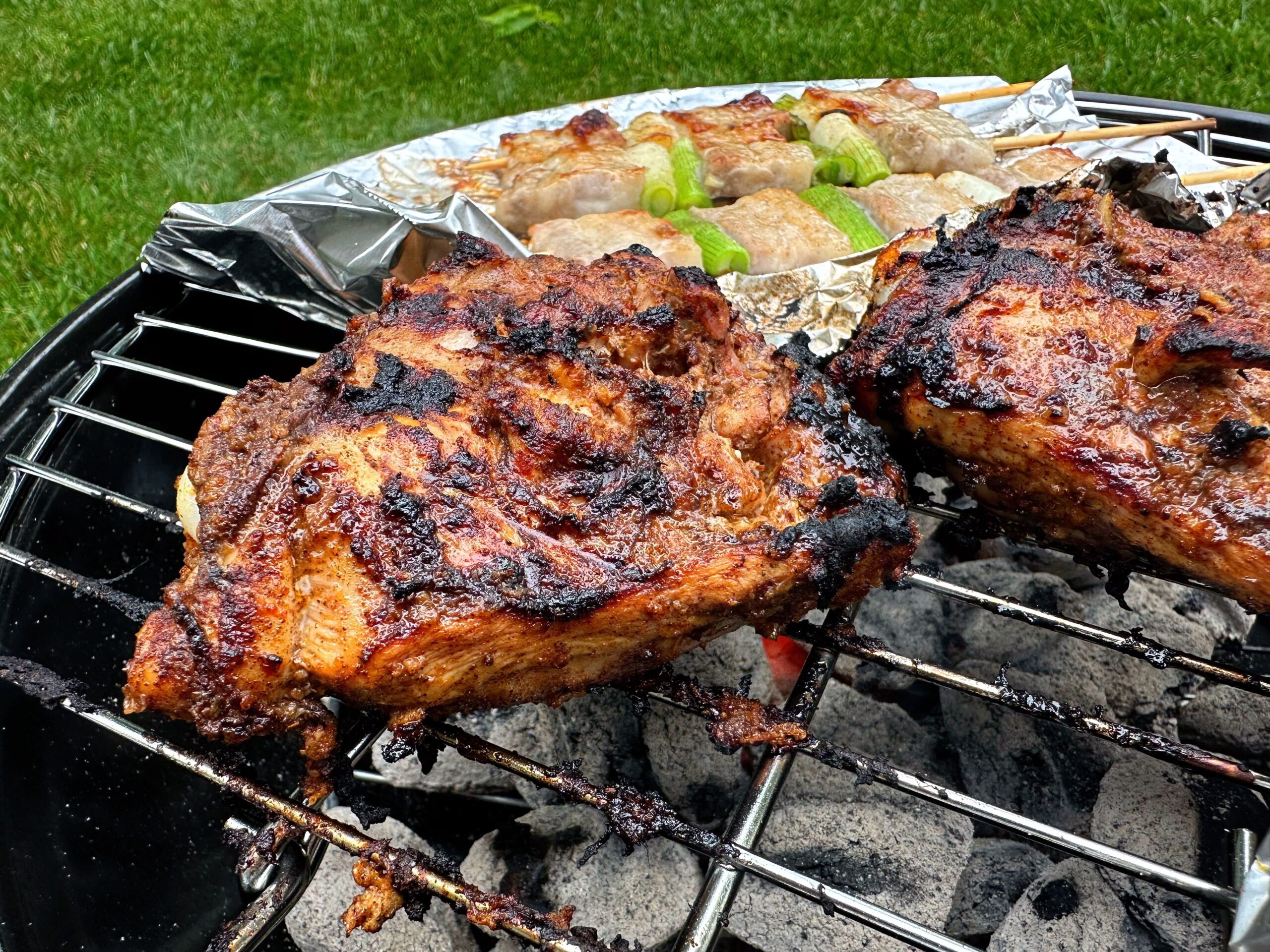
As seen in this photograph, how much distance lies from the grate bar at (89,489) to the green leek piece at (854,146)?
9.49 ft

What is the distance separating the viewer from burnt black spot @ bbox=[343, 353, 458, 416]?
1.76m

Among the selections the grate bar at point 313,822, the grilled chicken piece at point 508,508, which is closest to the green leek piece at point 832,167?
the grilled chicken piece at point 508,508

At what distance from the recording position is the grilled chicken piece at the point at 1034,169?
11.9 ft

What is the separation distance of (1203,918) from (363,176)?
12.0ft

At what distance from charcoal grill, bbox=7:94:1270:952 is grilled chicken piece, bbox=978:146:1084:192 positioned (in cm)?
204

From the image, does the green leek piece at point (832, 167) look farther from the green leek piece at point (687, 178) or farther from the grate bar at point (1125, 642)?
the grate bar at point (1125, 642)

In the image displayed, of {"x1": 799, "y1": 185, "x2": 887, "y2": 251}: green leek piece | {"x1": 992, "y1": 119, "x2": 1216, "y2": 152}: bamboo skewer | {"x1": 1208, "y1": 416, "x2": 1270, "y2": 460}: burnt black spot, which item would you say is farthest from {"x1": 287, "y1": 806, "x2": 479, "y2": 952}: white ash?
{"x1": 992, "y1": 119, "x2": 1216, "y2": 152}: bamboo skewer

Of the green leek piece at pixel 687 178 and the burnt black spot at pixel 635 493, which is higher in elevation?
the burnt black spot at pixel 635 493

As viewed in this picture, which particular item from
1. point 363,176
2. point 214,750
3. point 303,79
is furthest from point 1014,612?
point 303,79

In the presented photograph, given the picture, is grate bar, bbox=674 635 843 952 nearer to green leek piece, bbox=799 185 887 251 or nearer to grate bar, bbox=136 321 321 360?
grate bar, bbox=136 321 321 360

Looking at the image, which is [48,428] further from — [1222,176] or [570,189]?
[1222,176]

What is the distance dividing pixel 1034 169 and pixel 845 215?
86 cm

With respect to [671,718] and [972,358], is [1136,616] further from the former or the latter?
[671,718]

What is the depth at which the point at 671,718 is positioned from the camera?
2340mm
